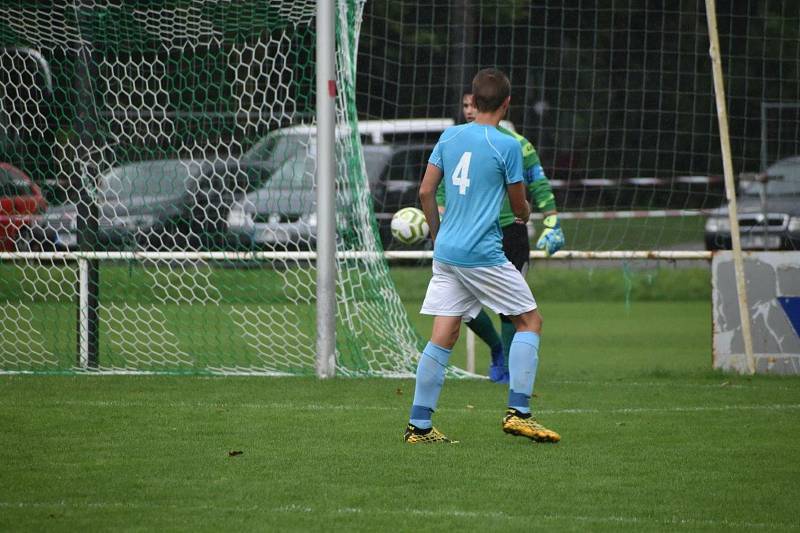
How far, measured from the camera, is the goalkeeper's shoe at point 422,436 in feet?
21.1

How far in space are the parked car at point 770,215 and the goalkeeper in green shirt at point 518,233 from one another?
387cm

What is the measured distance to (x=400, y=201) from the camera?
1698 cm

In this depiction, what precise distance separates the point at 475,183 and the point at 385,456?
1423 millimetres

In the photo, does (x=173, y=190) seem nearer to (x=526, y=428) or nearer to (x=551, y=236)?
(x=551, y=236)

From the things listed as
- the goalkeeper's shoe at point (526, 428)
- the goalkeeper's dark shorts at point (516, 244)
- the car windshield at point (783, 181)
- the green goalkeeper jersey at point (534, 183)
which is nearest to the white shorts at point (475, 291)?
the goalkeeper's shoe at point (526, 428)

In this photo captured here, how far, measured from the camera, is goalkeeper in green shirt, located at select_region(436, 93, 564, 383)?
25.5 feet

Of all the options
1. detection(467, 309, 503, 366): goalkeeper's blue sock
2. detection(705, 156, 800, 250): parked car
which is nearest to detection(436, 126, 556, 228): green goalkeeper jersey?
detection(467, 309, 503, 366): goalkeeper's blue sock

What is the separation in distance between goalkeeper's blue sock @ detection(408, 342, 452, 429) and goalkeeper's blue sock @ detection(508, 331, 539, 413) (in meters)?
0.37

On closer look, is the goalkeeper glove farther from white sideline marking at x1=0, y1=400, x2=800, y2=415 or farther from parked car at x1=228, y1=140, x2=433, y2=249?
parked car at x1=228, y1=140, x2=433, y2=249

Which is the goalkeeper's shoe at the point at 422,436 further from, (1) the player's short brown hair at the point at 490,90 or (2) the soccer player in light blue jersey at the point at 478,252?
(1) the player's short brown hair at the point at 490,90

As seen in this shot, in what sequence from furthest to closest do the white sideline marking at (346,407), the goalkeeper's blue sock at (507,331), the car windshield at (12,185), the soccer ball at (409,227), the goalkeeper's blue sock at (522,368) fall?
the car windshield at (12,185), the goalkeeper's blue sock at (507,331), the soccer ball at (409,227), the white sideline marking at (346,407), the goalkeeper's blue sock at (522,368)

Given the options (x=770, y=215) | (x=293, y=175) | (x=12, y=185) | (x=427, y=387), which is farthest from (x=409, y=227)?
(x=770, y=215)

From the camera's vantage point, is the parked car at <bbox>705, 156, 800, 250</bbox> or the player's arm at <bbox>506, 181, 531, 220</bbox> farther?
the parked car at <bbox>705, 156, 800, 250</bbox>

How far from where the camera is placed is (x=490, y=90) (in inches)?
→ 253
